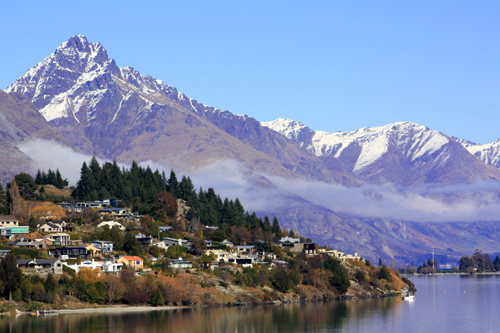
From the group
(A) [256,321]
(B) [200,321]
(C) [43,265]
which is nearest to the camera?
(B) [200,321]

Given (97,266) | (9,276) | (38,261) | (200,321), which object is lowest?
(200,321)

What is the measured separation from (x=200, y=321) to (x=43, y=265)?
42.4 meters

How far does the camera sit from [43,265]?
191 meters

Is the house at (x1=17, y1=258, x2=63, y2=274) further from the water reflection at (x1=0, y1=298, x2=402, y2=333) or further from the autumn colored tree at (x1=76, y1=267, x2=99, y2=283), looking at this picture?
the water reflection at (x1=0, y1=298, x2=402, y2=333)

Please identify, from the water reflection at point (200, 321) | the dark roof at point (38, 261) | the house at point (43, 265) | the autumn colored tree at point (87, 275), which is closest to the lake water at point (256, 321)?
the water reflection at point (200, 321)

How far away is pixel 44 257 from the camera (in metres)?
200

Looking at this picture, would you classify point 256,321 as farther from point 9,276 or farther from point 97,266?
point 9,276

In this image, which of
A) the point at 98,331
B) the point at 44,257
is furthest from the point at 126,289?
the point at 98,331

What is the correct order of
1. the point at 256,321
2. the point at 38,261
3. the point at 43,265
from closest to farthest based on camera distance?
the point at 256,321, the point at 38,261, the point at 43,265

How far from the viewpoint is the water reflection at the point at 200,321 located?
6152 inches

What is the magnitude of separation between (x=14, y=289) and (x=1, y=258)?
1581cm

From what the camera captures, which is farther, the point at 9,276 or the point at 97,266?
the point at 97,266

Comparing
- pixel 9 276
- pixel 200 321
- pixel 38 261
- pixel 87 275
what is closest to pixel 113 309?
pixel 87 275

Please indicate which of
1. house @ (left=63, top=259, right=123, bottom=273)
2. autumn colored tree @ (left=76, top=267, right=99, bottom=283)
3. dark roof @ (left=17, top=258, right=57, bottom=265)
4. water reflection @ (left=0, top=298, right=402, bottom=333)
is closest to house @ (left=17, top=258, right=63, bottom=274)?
dark roof @ (left=17, top=258, right=57, bottom=265)
